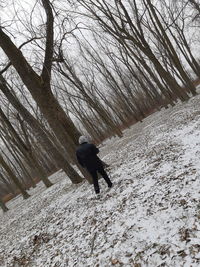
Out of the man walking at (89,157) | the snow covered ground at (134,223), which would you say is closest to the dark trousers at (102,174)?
the man walking at (89,157)

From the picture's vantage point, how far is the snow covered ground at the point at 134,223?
12.8ft

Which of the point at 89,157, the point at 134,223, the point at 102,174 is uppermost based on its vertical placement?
the point at 89,157

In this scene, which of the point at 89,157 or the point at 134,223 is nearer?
the point at 134,223

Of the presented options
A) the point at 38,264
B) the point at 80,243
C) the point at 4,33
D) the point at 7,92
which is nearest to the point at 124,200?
the point at 80,243

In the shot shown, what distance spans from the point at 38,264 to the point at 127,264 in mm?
2735

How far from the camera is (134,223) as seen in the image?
15.9 feet

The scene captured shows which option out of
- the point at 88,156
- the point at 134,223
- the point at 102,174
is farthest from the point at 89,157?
the point at 134,223

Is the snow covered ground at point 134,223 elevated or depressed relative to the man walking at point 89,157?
depressed

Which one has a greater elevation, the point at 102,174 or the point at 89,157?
the point at 89,157

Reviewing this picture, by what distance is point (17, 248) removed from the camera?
293 inches

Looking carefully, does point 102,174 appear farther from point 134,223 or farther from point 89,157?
point 134,223

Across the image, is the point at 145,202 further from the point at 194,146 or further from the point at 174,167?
the point at 194,146

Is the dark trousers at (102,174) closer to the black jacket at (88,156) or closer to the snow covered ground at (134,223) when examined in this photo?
the black jacket at (88,156)

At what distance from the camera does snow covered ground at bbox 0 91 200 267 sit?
12.8ft
